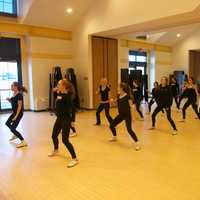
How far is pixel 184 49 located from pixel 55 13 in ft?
27.9

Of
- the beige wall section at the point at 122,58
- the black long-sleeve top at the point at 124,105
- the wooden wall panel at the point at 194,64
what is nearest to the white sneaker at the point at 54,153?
the black long-sleeve top at the point at 124,105

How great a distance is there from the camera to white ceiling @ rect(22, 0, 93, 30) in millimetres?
8391

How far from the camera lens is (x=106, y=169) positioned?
3621 mm

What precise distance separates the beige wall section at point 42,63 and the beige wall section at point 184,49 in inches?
295

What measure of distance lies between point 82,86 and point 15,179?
694 centimetres

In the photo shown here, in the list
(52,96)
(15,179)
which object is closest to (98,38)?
(52,96)

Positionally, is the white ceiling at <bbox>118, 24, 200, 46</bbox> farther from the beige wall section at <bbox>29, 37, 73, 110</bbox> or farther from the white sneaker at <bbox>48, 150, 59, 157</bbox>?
the white sneaker at <bbox>48, 150, 59, 157</bbox>

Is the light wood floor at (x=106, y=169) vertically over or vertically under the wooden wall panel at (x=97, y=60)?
under

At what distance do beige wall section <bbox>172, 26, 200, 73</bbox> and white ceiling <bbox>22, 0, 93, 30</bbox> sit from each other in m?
7.38

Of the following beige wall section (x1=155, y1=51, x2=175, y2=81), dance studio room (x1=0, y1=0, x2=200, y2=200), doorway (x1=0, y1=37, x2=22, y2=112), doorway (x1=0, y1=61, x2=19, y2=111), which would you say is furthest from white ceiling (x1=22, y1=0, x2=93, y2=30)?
beige wall section (x1=155, y1=51, x2=175, y2=81)

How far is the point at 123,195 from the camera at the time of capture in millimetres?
2832

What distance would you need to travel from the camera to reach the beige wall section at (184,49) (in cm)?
1362

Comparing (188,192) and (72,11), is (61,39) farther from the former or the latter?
(188,192)

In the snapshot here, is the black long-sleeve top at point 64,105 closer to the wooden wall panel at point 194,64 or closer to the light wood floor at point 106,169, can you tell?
the light wood floor at point 106,169
